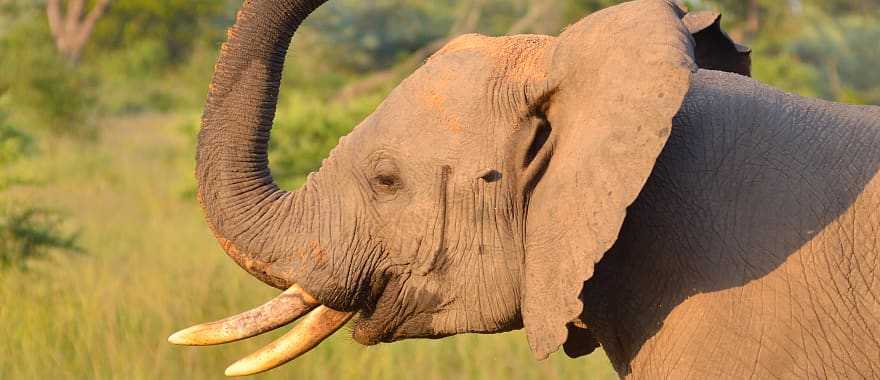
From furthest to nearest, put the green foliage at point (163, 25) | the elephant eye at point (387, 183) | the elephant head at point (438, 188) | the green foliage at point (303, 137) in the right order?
1. the green foliage at point (163, 25)
2. the green foliage at point (303, 137)
3. the elephant eye at point (387, 183)
4. the elephant head at point (438, 188)

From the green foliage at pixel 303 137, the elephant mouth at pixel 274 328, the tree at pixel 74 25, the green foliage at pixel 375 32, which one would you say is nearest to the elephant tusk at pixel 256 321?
the elephant mouth at pixel 274 328

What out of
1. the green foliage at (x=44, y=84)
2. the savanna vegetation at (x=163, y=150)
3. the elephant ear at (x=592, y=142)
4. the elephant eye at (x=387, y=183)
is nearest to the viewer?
the elephant ear at (x=592, y=142)

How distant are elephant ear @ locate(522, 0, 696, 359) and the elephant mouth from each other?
533mm

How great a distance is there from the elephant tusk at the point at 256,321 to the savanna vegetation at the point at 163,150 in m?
0.73

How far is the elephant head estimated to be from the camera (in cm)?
244

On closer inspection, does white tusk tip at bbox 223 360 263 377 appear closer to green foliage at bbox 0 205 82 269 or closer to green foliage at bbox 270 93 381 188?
green foliage at bbox 0 205 82 269

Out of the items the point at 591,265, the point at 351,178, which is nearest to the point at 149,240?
the point at 351,178

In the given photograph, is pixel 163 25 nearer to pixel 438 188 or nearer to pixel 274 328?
pixel 274 328

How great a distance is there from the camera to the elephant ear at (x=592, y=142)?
2316 mm

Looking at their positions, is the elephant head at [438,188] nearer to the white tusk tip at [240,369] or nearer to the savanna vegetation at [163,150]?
the white tusk tip at [240,369]

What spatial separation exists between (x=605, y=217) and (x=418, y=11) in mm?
28188

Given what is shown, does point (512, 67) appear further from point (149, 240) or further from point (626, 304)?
point (149, 240)

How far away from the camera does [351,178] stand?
2779mm

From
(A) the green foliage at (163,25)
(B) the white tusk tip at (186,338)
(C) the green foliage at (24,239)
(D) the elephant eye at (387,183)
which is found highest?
(D) the elephant eye at (387,183)
